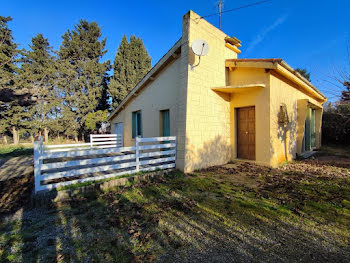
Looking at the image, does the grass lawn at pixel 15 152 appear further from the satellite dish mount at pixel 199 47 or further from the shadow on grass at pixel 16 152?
the satellite dish mount at pixel 199 47

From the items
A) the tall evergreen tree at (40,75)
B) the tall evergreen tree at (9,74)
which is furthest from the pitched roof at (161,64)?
the tall evergreen tree at (9,74)

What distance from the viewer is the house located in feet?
19.3

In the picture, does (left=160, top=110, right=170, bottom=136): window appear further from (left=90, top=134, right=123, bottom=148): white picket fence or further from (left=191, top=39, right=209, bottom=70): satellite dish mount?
(left=90, top=134, right=123, bottom=148): white picket fence

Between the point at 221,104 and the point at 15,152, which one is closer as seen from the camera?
the point at 221,104

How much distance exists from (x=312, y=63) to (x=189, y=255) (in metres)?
7.28

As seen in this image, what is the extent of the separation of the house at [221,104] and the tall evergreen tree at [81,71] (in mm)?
17949

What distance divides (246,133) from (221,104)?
5.33 feet

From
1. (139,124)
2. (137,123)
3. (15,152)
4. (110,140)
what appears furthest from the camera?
(110,140)

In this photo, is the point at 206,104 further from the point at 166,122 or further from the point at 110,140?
the point at 110,140

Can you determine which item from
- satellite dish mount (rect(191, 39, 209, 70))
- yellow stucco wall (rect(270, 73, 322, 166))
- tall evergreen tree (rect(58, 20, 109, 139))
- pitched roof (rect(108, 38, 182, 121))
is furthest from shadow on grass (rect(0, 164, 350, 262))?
tall evergreen tree (rect(58, 20, 109, 139))

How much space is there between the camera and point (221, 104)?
6.98 m

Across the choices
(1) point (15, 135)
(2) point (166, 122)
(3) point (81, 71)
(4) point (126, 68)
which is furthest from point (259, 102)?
(1) point (15, 135)

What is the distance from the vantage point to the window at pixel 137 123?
383 inches

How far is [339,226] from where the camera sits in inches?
101
